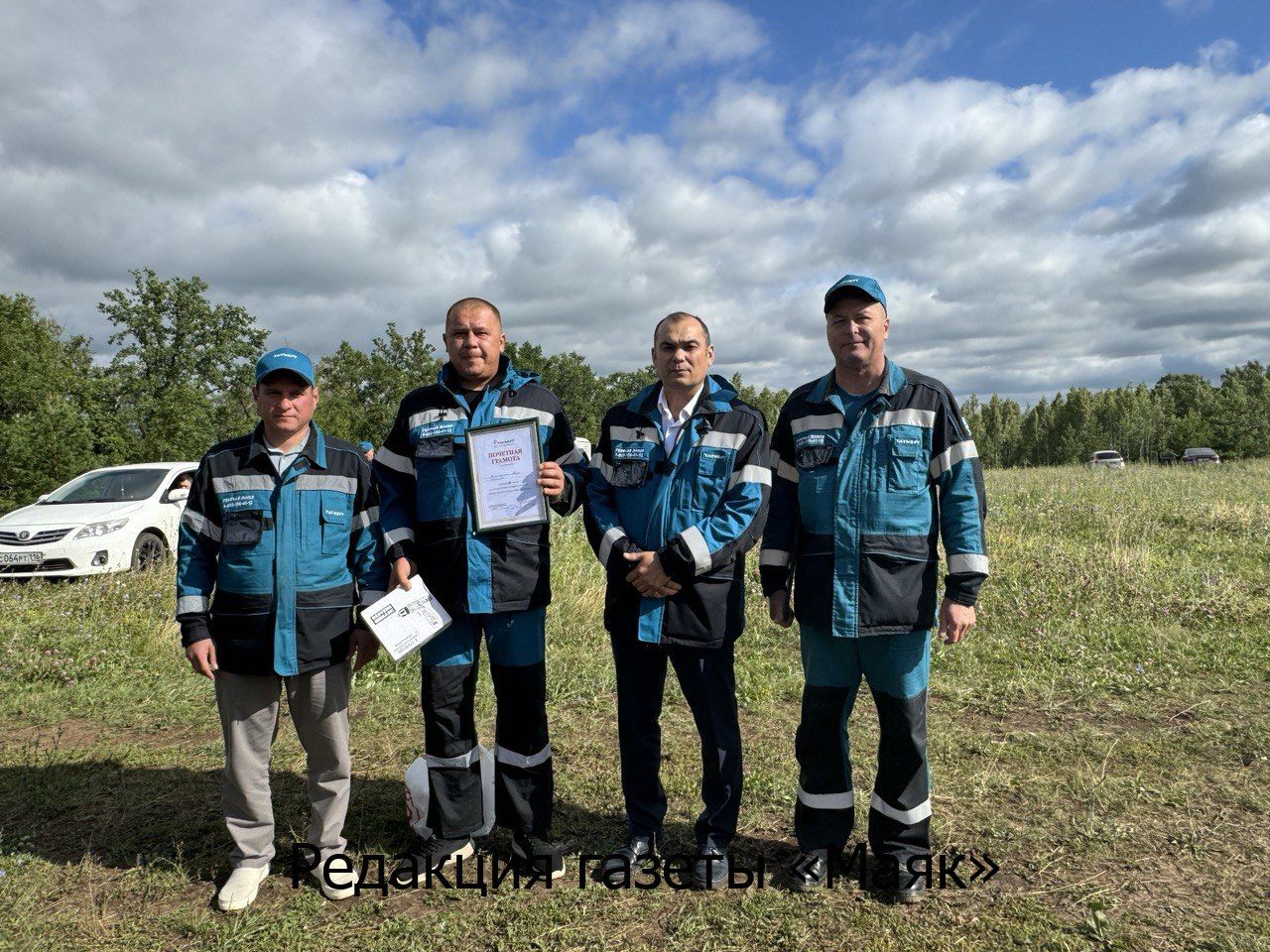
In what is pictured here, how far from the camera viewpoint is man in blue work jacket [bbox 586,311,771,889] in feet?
10.2

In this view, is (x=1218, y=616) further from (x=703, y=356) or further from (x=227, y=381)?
(x=227, y=381)

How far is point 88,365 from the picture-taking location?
3516 centimetres

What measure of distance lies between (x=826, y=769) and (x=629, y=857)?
906mm

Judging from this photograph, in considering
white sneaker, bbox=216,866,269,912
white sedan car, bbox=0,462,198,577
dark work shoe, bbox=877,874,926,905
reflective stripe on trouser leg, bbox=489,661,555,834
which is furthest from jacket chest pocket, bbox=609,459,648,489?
white sedan car, bbox=0,462,198,577

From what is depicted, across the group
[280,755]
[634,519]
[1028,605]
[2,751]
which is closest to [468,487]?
[634,519]

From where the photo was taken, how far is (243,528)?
308 cm

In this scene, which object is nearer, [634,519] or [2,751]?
[634,519]

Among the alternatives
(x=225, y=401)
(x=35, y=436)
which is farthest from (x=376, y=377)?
(x=35, y=436)

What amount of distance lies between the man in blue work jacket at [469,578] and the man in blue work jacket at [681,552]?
12.4 inches

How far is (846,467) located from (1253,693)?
4403 mm

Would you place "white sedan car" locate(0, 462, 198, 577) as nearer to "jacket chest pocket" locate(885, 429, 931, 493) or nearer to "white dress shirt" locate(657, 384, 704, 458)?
"white dress shirt" locate(657, 384, 704, 458)

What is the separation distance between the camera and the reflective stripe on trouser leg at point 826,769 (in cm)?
314

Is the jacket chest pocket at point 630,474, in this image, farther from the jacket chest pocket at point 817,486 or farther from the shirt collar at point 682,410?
the jacket chest pocket at point 817,486

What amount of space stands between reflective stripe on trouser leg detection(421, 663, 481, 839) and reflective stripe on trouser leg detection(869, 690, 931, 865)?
1703 mm
